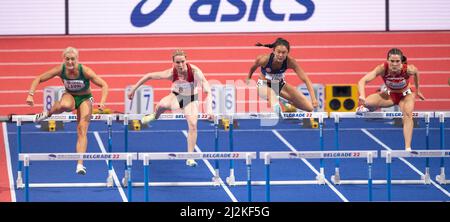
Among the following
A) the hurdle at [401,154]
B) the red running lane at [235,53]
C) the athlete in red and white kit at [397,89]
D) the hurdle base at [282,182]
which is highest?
the red running lane at [235,53]

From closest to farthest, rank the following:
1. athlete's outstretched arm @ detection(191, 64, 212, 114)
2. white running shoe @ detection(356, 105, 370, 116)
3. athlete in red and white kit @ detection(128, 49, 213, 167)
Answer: athlete's outstretched arm @ detection(191, 64, 212, 114)
athlete in red and white kit @ detection(128, 49, 213, 167)
white running shoe @ detection(356, 105, 370, 116)

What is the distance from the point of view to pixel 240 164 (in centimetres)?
1206

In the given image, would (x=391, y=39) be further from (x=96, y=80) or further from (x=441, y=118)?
(x=96, y=80)

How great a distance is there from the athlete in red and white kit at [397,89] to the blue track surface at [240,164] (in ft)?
2.17

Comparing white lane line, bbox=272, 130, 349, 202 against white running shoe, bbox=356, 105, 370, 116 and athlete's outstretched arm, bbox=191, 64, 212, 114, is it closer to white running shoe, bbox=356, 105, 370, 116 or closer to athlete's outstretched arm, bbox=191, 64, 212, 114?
white running shoe, bbox=356, 105, 370, 116

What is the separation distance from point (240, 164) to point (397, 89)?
1.95 metres

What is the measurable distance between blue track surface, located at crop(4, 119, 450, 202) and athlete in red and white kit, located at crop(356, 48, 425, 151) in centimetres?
66

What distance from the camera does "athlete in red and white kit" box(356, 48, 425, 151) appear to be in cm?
1074

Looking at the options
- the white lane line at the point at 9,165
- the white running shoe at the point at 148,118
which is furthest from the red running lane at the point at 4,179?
the white running shoe at the point at 148,118

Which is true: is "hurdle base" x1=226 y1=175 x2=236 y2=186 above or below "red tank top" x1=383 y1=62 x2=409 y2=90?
below

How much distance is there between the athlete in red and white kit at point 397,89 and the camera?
35.2ft

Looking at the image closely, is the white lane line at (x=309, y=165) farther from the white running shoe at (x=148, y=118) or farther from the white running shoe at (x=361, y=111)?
the white running shoe at (x=148, y=118)

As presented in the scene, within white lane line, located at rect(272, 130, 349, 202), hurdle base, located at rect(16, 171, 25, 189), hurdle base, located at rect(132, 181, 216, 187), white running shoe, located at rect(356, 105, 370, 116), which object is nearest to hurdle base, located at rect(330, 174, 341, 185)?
white lane line, located at rect(272, 130, 349, 202)

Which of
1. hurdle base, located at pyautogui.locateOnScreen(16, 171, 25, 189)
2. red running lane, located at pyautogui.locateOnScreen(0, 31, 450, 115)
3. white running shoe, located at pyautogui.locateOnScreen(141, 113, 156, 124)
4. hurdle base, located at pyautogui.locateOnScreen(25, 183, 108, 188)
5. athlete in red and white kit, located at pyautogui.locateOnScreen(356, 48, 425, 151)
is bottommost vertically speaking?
hurdle base, located at pyautogui.locateOnScreen(25, 183, 108, 188)
